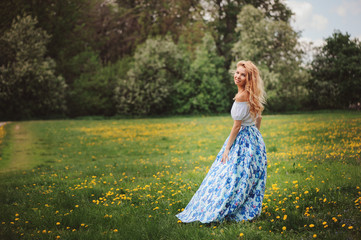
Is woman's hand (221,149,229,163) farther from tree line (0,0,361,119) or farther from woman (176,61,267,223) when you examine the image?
tree line (0,0,361,119)

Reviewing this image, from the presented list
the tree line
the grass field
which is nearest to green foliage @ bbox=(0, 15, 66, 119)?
the tree line

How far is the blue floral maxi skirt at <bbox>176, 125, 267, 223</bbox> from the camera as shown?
519cm

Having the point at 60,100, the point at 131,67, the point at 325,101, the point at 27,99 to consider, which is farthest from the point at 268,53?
the point at 27,99

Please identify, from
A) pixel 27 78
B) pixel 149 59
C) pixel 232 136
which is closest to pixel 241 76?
pixel 232 136

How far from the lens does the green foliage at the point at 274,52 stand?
3594 cm

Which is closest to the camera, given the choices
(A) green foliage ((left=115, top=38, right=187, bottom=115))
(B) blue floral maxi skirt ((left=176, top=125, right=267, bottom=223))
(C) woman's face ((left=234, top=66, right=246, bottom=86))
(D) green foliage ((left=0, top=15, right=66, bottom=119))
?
(B) blue floral maxi skirt ((left=176, top=125, right=267, bottom=223))

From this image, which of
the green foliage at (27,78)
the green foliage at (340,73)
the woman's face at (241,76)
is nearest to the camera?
the woman's face at (241,76)

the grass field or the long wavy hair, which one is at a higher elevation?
the long wavy hair

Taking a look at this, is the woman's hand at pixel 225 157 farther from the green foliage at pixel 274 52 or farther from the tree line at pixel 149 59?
the green foliage at pixel 274 52

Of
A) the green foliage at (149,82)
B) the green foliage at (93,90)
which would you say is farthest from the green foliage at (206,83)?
the green foliage at (93,90)

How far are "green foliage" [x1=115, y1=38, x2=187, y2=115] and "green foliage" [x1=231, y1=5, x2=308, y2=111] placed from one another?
8.18 meters

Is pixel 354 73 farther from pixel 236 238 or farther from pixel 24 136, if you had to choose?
pixel 24 136

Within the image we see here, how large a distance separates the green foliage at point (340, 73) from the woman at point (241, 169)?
9.70m

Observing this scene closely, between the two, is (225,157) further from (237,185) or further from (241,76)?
(241,76)
